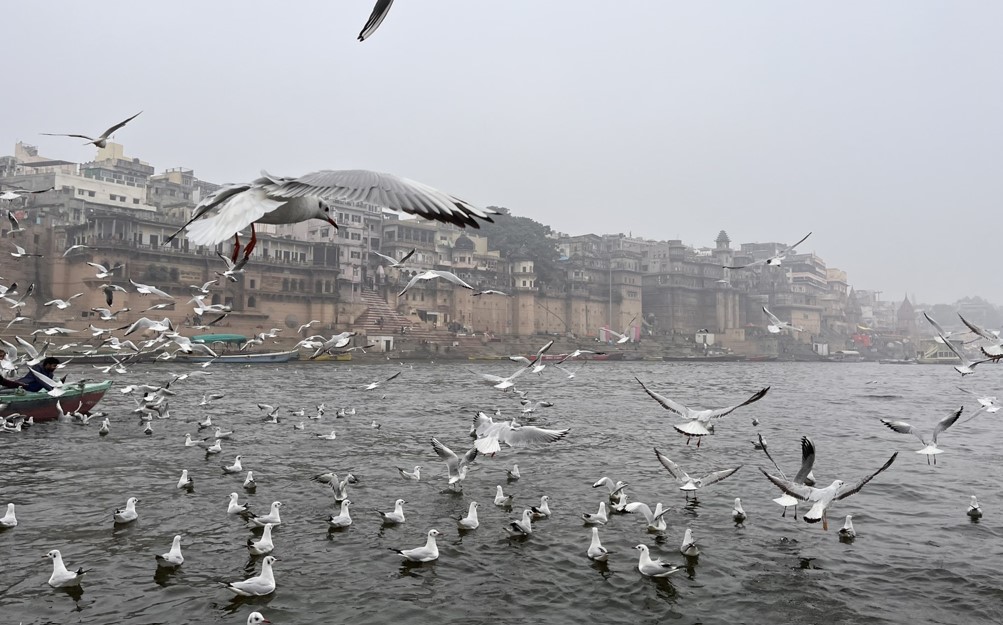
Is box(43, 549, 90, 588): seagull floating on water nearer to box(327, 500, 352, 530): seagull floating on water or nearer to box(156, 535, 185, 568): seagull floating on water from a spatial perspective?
box(156, 535, 185, 568): seagull floating on water

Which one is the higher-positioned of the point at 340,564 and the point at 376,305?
the point at 376,305

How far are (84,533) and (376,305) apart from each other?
53.2 metres

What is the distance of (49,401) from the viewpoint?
1628 centimetres

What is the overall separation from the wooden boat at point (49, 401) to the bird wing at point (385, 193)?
46.2ft

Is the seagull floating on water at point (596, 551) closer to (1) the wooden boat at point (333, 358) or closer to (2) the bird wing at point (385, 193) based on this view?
(2) the bird wing at point (385, 193)

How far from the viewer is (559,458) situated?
44.5 ft

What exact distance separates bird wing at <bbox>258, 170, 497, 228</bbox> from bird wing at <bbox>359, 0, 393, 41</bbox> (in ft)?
2.17

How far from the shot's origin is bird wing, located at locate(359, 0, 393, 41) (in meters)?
2.88

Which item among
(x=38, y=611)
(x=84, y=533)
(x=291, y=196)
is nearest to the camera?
(x=291, y=196)

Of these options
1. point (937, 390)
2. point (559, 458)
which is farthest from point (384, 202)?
point (937, 390)

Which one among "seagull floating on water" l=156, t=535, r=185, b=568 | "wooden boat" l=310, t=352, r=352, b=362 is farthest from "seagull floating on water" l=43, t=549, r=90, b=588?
"wooden boat" l=310, t=352, r=352, b=362

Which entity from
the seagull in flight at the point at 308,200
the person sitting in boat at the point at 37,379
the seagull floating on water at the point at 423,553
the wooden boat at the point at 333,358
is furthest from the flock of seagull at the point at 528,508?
the wooden boat at the point at 333,358

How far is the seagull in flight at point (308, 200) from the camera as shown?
2.90 m

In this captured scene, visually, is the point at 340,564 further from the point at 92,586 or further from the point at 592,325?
the point at 592,325
